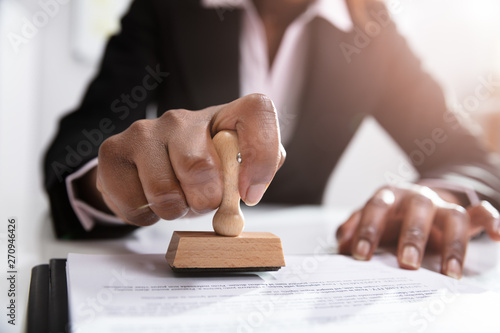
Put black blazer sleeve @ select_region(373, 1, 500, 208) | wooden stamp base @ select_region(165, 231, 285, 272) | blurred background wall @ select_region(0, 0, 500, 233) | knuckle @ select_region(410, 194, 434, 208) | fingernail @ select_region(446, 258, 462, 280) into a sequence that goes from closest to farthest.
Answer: wooden stamp base @ select_region(165, 231, 285, 272), fingernail @ select_region(446, 258, 462, 280), knuckle @ select_region(410, 194, 434, 208), black blazer sleeve @ select_region(373, 1, 500, 208), blurred background wall @ select_region(0, 0, 500, 233)

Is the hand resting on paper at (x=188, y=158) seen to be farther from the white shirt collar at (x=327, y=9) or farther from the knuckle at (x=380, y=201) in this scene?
the white shirt collar at (x=327, y=9)

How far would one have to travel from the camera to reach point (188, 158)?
339 mm

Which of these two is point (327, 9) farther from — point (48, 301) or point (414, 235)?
point (48, 301)

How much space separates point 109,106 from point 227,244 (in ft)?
1.99

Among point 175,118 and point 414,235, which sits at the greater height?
point 175,118

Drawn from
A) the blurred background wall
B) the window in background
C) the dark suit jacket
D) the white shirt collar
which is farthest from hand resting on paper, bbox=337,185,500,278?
the window in background

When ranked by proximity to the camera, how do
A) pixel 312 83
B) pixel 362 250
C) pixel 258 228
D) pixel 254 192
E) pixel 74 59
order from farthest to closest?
1. pixel 74 59
2. pixel 312 83
3. pixel 258 228
4. pixel 362 250
5. pixel 254 192

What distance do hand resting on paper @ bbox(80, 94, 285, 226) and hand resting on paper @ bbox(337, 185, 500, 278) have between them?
21 centimetres

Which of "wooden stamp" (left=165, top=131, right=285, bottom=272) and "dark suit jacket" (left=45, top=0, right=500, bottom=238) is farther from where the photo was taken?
"dark suit jacket" (left=45, top=0, right=500, bottom=238)

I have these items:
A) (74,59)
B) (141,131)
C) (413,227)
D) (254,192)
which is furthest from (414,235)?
(74,59)

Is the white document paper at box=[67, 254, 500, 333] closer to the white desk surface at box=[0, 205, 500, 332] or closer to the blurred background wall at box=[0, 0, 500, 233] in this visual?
the white desk surface at box=[0, 205, 500, 332]

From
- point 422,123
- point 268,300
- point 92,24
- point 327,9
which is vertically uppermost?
point 92,24

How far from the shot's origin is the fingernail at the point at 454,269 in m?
0.44

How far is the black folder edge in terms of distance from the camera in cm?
23
